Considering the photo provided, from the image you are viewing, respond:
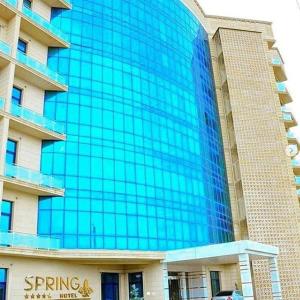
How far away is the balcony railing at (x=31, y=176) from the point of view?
2175 cm

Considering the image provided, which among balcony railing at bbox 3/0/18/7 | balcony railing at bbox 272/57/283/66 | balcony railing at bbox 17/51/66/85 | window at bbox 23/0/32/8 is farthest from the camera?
balcony railing at bbox 272/57/283/66

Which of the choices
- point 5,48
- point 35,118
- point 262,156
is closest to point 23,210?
point 35,118

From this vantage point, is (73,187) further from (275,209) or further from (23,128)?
(275,209)

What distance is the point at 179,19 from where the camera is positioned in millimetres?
38812

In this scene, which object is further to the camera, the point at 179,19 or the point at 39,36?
the point at 179,19

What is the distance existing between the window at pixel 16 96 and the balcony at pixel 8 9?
425 cm

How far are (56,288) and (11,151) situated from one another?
319 inches

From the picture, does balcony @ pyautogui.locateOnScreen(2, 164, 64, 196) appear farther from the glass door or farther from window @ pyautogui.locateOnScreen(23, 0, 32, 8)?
the glass door

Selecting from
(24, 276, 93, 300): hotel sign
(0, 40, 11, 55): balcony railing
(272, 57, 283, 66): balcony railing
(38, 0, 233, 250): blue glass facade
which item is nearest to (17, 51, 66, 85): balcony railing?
(38, 0, 233, 250): blue glass facade

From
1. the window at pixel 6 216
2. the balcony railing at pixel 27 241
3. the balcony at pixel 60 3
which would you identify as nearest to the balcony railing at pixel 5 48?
the balcony at pixel 60 3

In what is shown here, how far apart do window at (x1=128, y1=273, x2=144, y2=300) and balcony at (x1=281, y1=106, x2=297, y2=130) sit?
88.7 ft

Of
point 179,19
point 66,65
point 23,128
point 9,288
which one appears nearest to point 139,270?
point 9,288

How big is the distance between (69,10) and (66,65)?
4.54 meters

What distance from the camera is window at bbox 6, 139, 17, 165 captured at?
22.8 metres
